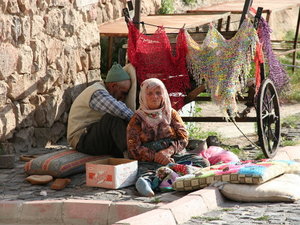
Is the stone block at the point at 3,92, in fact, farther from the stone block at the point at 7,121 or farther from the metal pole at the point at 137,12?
the metal pole at the point at 137,12

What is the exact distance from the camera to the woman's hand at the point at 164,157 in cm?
668

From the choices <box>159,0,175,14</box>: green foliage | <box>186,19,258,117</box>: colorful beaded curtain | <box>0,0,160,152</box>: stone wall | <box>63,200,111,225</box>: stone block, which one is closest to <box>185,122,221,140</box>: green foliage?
<box>0,0,160,152</box>: stone wall

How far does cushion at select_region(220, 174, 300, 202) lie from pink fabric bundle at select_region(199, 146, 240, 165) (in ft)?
3.18

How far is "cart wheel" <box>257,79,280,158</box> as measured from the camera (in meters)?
7.38

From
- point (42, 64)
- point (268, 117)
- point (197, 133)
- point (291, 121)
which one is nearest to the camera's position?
point (268, 117)

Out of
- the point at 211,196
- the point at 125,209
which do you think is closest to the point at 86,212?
the point at 125,209

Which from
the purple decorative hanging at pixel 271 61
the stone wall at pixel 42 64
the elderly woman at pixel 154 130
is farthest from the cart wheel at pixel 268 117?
the stone wall at pixel 42 64

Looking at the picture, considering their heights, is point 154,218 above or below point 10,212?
above

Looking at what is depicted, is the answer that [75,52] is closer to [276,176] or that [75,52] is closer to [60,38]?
[60,38]

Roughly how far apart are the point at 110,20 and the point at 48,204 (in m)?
4.47

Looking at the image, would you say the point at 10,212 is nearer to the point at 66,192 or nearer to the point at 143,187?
the point at 66,192

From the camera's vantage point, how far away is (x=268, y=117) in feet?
25.6

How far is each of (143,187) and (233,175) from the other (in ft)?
2.29

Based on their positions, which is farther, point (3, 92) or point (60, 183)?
point (3, 92)
